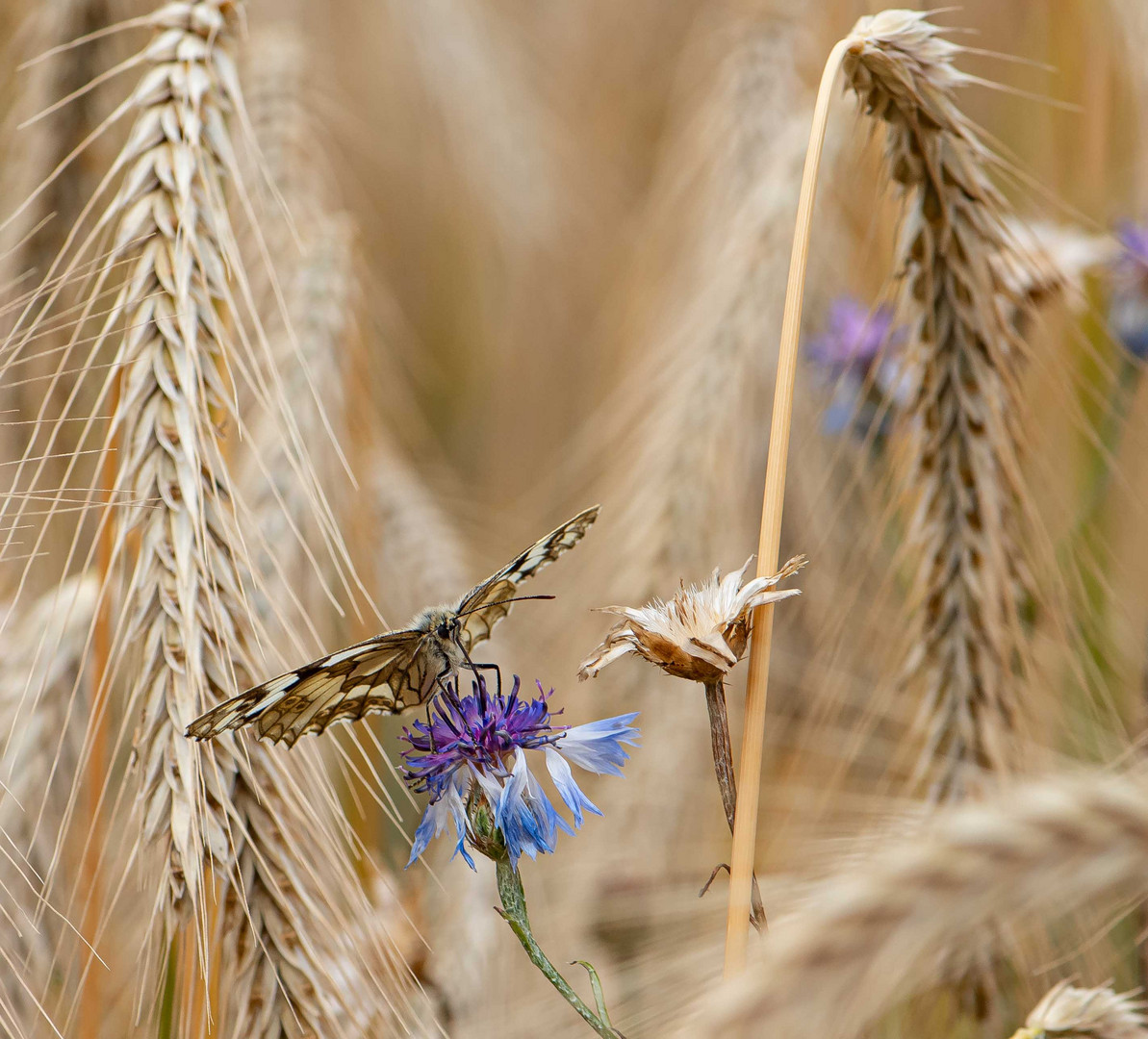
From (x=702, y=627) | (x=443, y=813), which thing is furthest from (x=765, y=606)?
(x=443, y=813)

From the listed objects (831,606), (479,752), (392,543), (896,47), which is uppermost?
(896,47)

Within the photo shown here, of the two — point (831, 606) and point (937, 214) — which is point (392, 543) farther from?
point (937, 214)

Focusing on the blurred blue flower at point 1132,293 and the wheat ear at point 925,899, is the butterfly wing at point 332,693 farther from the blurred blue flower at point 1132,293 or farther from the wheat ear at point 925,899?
the blurred blue flower at point 1132,293

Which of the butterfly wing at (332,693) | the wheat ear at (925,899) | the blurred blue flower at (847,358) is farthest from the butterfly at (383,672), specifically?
the blurred blue flower at (847,358)

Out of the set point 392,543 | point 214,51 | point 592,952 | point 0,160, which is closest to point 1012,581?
point 592,952

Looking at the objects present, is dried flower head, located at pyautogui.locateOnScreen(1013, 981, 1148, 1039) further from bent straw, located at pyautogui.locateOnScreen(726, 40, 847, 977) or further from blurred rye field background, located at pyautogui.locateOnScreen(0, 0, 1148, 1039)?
bent straw, located at pyautogui.locateOnScreen(726, 40, 847, 977)

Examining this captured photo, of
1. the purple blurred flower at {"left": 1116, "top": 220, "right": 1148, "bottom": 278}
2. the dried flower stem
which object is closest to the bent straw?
the dried flower stem
